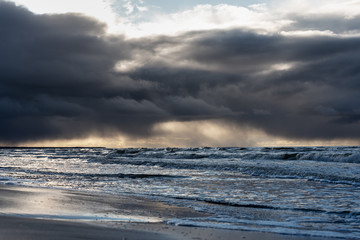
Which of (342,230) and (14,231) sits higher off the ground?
(14,231)

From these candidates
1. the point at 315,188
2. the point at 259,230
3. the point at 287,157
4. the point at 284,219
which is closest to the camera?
the point at 259,230

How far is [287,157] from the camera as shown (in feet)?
121

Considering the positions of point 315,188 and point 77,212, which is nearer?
point 77,212

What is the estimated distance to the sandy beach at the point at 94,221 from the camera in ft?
19.7

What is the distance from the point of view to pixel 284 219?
27.0 feet

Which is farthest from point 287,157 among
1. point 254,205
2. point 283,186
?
point 254,205

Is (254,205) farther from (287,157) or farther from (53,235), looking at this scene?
(287,157)

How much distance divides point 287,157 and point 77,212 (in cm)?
3150

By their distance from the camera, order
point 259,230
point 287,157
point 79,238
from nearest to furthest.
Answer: point 79,238
point 259,230
point 287,157

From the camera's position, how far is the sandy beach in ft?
19.7

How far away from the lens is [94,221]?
732 centimetres

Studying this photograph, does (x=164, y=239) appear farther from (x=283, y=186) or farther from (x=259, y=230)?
(x=283, y=186)

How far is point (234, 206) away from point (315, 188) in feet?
16.6

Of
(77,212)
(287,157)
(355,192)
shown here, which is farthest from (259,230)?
(287,157)
